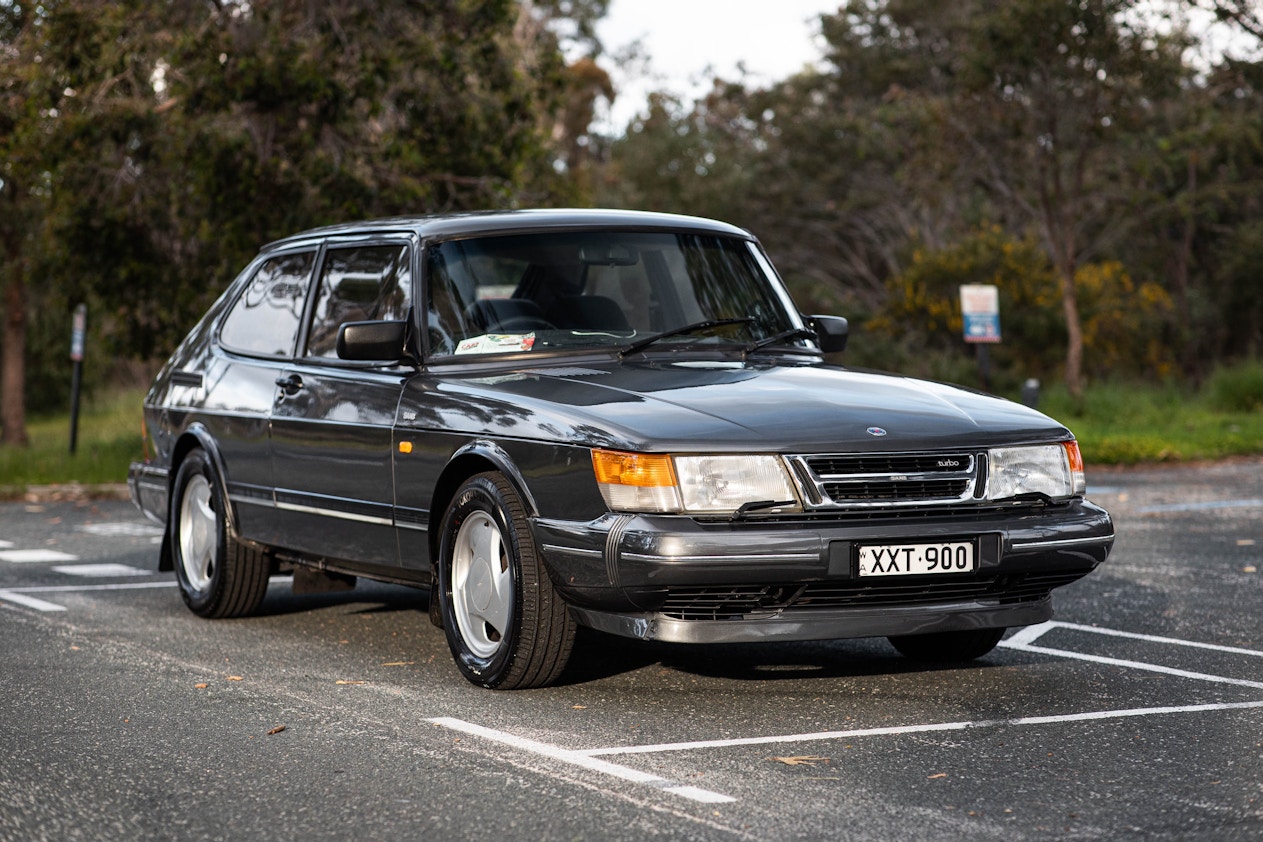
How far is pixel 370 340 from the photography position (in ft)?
21.9

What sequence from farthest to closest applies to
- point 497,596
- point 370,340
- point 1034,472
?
point 370,340 < point 497,596 < point 1034,472

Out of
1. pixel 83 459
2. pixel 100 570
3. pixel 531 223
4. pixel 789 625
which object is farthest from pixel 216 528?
pixel 83 459

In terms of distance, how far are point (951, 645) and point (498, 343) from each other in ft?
6.97

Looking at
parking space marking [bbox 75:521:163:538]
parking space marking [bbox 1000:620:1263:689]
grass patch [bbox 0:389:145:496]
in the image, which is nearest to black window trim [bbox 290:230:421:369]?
parking space marking [bbox 1000:620:1263:689]

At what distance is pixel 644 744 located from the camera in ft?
17.3

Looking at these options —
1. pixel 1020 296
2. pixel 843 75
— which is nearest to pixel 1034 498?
pixel 1020 296

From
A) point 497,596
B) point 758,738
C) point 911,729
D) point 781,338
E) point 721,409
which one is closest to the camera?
point 758,738

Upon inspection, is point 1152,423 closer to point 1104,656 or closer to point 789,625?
point 1104,656

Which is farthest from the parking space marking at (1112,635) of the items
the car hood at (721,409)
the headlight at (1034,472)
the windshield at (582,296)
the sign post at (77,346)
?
the sign post at (77,346)

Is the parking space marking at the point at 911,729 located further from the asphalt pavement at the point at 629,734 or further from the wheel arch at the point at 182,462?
the wheel arch at the point at 182,462

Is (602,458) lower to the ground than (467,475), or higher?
higher

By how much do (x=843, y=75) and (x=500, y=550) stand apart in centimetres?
4023

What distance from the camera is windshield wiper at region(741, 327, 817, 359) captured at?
702 cm

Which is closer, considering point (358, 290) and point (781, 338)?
point (781, 338)
